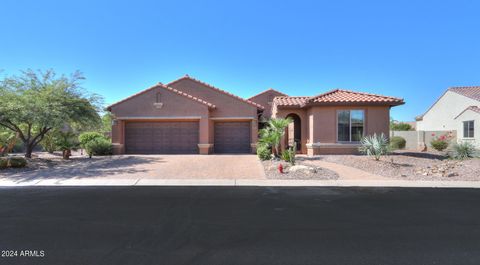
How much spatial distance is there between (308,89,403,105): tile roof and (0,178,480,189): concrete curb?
821 cm

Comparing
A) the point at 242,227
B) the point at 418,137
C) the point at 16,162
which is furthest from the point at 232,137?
the point at 418,137

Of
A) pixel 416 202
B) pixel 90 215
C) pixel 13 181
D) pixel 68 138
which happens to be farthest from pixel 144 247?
pixel 68 138

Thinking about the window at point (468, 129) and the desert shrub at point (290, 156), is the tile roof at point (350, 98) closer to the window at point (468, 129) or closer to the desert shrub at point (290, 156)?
the desert shrub at point (290, 156)

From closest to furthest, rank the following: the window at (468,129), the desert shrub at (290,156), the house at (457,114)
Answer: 1. the desert shrub at (290,156)
2. the house at (457,114)
3. the window at (468,129)

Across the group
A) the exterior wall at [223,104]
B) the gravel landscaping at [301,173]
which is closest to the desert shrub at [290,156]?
the gravel landscaping at [301,173]

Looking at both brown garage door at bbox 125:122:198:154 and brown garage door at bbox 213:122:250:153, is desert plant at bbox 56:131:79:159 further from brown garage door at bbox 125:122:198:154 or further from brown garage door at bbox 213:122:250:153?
brown garage door at bbox 213:122:250:153

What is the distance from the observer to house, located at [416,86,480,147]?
2375 centimetres

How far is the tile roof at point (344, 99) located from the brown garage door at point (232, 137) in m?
3.59

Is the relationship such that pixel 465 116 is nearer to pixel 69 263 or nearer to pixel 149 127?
pixel 149 127

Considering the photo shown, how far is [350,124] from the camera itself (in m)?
18.7

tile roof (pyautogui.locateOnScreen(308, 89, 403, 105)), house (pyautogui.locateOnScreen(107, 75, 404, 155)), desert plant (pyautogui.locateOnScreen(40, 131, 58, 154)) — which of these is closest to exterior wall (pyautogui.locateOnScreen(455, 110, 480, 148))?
tile roof (pyautogui.locateOnScreen(308, 89, 403, 105))

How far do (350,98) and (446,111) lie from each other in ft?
66.2

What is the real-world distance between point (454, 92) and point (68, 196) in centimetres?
3573

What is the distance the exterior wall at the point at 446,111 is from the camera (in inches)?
1157
